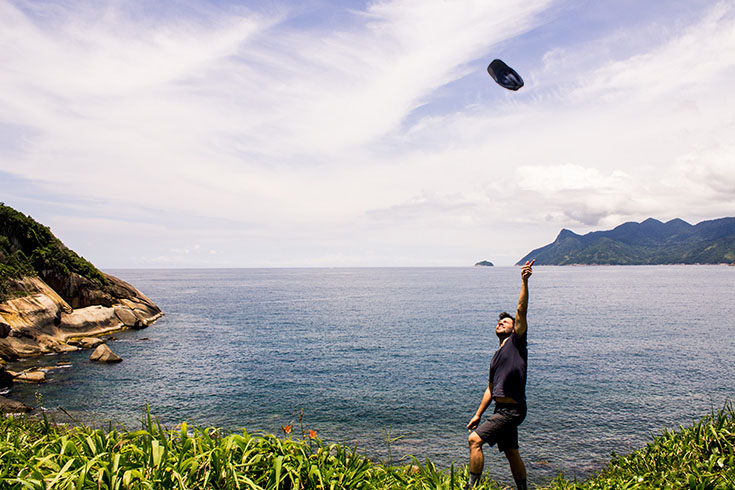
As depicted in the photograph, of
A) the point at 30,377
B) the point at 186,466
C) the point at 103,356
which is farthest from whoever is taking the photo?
the point at 103,356

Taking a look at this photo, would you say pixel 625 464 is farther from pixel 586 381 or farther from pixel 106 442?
pixel 586 381

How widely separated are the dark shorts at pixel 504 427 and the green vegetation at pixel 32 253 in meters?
43.3

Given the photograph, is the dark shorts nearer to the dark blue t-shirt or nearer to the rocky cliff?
the dark blue t-shirt

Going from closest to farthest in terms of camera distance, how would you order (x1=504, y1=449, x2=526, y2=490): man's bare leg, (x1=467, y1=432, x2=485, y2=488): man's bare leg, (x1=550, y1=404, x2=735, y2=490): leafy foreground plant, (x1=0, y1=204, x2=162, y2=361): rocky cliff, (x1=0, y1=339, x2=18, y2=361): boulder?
(x1=467, y1=432, x2=485, y2=488): man's bare leg → (x1=550, y1=404, x2=735, y2=490): leafy foreground plant → (x1=504, y1=449, x2=526, y2=490): man's bare leg → (x1=0, y1=339, x2=18, y2=361): boulder → (x1=0, y1=204, x2=162, y2=361): rocky cliff

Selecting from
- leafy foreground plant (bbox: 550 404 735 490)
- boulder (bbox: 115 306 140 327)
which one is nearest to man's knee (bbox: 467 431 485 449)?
leafy foreground plant (bbox: 550 404 735 490)

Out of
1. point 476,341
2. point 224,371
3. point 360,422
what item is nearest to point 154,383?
point 224,371

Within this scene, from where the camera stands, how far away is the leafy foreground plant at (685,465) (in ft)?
22.4

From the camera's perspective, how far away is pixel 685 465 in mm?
8086

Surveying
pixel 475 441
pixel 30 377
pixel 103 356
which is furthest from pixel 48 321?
pixel 475 441

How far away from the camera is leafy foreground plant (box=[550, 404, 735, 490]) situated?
268 inches

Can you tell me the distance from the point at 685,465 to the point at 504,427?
13.6 ft

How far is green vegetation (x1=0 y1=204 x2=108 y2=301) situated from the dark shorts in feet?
142

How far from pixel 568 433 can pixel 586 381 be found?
1028cm

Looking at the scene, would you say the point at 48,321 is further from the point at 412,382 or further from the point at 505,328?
the point at 505,328
